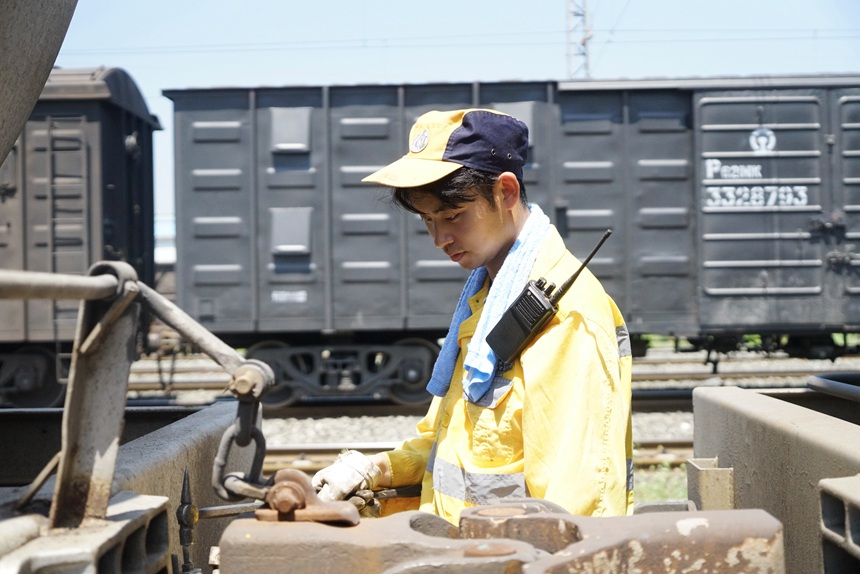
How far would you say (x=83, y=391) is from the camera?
1326mm

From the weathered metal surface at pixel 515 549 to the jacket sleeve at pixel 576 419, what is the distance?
0.48m

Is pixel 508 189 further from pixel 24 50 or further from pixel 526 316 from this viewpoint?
pixel 24 50

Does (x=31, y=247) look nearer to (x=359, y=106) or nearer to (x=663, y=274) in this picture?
(x=359, y=106)

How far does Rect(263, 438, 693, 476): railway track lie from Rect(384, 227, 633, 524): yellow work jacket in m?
5.33

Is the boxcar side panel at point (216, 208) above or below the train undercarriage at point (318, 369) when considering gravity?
above

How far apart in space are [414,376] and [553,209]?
269 centimetres

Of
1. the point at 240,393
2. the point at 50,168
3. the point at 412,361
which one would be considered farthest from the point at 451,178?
the point at 50,168

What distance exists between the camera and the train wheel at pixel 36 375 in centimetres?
1041

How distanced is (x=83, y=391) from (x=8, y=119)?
997 mm

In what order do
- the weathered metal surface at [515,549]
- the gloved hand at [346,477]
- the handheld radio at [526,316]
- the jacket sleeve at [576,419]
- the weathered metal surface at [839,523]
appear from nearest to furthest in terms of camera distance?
the weathered metal surface at [515,549] → the weathered metal surface at [839,523] → the jacket sleeve at [576,419] → the handheld radio at [526,316] → the gloved hand at [346,477]

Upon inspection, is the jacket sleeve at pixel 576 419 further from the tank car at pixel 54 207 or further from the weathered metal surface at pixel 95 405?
the tank car at pixel 54 207

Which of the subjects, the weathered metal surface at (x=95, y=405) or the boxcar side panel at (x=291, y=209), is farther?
the boxcar side panel at (x=291, y=209)

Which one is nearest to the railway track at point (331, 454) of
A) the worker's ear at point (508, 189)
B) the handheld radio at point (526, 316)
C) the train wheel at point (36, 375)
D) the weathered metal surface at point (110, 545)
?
the train wheel at point (36, 375)

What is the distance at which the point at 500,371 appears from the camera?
6.59ft
